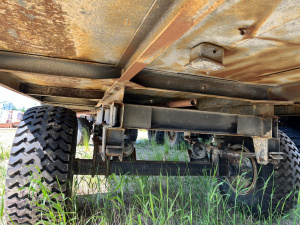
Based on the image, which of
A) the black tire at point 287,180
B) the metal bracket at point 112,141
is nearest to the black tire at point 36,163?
the metal bracket at point 112,141

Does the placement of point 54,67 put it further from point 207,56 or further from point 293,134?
point 293,134

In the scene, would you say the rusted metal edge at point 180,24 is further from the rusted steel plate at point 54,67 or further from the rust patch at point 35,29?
the rusted steel plate at point 54,67

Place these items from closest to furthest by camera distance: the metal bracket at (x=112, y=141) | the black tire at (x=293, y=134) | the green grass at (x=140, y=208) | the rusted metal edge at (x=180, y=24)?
the rusted metal edge at (x=180, y=24)
the green grass at (x=140, y=208)
the metal bracket at (x=112, y=141)
the black tire at (x=293, y=134)

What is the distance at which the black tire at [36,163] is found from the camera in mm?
1805

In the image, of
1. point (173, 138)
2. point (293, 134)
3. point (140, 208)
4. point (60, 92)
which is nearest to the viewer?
point (140, 208)

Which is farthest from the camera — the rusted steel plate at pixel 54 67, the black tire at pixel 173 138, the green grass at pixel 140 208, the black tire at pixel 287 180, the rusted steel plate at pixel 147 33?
the black tire at pixel 173 138

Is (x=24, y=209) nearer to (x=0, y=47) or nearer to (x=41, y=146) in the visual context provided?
(x=41, y=146)

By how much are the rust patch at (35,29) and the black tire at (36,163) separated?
778mm

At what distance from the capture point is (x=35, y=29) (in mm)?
1205

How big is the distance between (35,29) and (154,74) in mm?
955

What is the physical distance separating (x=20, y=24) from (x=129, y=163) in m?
1.73

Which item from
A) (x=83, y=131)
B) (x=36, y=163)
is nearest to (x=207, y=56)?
(x=36, y=163)

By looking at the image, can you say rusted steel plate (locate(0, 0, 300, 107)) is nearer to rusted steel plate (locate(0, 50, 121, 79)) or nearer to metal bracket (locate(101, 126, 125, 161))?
rusted steel plate (locate(0, 50, 121, 79))

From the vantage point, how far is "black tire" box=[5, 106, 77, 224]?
5.92 feet
